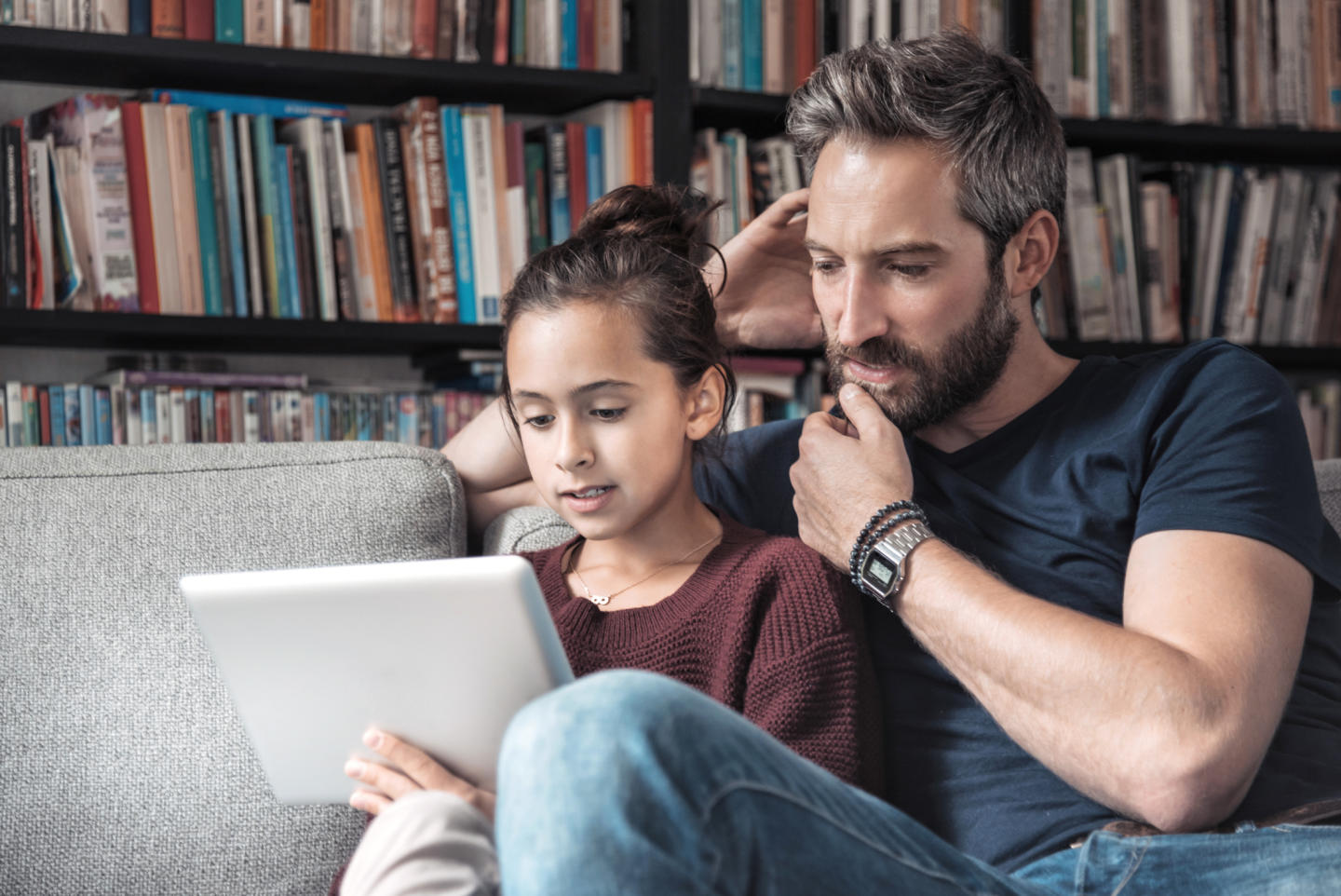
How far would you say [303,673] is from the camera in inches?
38.7

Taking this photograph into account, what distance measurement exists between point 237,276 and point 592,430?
0.95 metres

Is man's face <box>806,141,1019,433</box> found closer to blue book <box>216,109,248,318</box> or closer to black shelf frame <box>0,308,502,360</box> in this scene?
black shelf frame <box>0,308,502,360</box>

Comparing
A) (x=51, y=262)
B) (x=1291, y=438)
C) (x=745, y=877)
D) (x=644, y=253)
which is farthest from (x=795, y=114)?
(x=51, y=262)

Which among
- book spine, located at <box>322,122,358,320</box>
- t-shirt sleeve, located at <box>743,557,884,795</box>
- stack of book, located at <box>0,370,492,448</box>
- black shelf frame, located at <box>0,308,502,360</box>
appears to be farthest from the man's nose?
book spine, located at <box>322,122,358,320</box>

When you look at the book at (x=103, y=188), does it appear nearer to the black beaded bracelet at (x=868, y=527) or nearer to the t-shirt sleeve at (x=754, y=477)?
the t-shirt sleeve at (x=754, y=477)

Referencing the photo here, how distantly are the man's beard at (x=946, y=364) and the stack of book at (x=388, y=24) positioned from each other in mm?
997

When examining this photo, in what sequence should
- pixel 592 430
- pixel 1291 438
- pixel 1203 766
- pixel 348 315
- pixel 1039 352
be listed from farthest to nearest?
pixel 348 315, pixel 1039 352, pixel 592 430, pixel 1291 438, pixel 1203 766

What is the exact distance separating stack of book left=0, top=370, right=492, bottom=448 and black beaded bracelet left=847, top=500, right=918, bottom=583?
2.80 feet

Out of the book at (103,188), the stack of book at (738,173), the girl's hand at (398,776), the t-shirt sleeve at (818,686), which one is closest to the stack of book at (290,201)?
the book at (103,188)

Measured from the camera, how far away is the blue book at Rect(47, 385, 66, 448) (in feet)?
6.40

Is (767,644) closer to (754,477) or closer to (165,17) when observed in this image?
(754,477)

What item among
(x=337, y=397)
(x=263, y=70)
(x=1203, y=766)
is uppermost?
(x=263, y=70)

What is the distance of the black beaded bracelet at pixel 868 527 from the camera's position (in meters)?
1.20

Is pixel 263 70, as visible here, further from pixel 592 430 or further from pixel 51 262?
pixel 592 430
